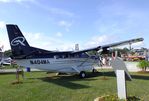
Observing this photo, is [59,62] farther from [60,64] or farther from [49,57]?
[49,57]

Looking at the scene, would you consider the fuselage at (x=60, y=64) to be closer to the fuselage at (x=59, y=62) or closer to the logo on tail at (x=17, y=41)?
the fuselage at (x=59, y=62)

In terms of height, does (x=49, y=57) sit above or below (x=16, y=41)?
below

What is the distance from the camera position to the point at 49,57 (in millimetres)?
21891

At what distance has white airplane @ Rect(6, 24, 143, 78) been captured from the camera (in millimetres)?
20891

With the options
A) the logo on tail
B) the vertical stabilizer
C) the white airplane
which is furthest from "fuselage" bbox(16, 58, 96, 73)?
the logo on tail

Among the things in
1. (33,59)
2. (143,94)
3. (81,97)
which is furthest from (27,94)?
(33,59)

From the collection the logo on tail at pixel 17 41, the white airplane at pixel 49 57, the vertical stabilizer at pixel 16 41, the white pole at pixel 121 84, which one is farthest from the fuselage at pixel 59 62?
the white pole at pixel 121 84

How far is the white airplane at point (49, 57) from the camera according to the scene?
822 inches

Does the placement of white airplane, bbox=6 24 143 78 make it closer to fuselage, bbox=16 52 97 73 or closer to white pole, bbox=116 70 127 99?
fuselage, bbox=16 52 97 73

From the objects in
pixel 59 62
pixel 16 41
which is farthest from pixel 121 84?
pixel 59 62

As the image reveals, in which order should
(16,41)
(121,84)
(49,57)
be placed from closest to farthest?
(121,84) < (16,41) < (49,57)

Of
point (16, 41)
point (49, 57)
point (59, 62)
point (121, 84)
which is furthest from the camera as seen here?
point (59, 62)

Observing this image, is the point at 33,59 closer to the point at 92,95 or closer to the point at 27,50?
the point at 27,50

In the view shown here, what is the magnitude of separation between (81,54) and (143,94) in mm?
11825
